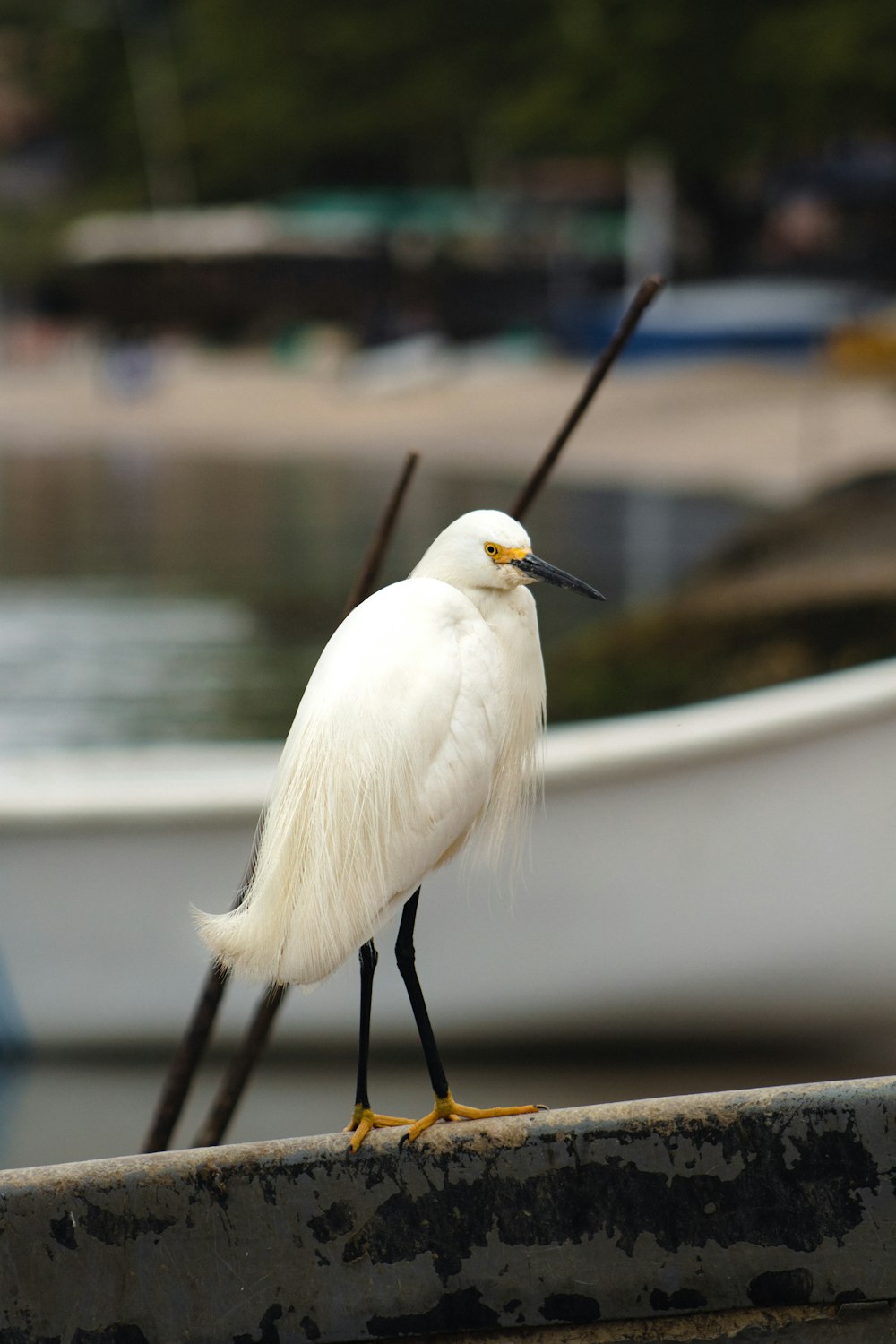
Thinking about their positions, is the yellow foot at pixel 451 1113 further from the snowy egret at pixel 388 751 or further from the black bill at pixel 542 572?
the black bill at pixel 542 572

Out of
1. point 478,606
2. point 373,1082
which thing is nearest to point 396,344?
point 373,1082

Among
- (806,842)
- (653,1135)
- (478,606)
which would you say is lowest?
(806,842)

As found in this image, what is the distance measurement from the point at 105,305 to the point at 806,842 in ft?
99.5

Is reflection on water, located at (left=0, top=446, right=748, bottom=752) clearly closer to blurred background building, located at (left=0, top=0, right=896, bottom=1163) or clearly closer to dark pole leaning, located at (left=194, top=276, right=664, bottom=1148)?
blurred background building, located at (left=0, top=0, right=896, bottom=1163)

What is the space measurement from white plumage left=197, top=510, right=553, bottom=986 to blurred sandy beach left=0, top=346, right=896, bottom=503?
1432 cm

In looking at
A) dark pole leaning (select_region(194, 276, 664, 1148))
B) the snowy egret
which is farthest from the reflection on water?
the snowy egret

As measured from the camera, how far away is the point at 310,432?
25188 millimetres

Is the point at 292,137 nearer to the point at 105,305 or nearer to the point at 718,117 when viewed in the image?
the point at 105,305

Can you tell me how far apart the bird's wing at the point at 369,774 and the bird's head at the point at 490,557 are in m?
0.04

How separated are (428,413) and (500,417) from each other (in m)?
1.67

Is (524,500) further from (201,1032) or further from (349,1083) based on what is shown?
(349,1083)

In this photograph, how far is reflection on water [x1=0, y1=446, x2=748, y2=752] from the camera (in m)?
9.61

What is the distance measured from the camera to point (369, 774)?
2.38 m

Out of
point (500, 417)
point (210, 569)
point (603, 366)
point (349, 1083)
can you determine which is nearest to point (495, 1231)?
point (603, 366)
